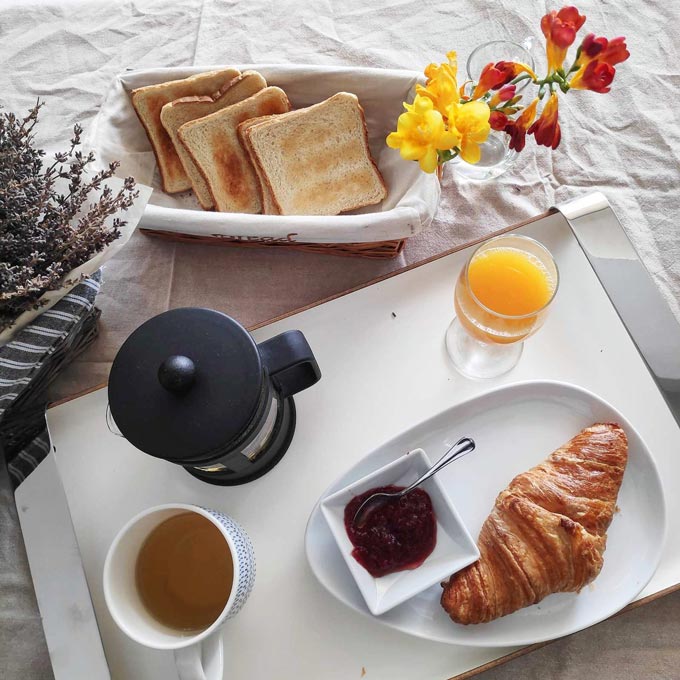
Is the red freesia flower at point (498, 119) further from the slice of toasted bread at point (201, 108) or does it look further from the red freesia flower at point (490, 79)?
the slice of toasted bread at point (201, 108)

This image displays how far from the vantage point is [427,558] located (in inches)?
34.6

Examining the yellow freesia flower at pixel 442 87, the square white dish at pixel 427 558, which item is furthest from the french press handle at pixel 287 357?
the yellow freesia flower at pixel 442 87

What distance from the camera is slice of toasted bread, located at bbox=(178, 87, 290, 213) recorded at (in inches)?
42.9

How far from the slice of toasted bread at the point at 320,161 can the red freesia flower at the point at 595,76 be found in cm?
39

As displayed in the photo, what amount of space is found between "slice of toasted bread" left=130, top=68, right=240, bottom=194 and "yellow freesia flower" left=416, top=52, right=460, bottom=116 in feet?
1.35

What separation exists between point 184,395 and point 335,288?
0.50 meters

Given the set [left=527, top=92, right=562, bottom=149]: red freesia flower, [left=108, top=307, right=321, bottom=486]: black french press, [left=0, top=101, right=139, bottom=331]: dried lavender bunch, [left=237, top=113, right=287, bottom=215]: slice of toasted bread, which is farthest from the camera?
[left=237, top=113, right=287, bottom=215]: slice of toasted bread

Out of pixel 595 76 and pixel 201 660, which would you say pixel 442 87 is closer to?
pixel 595 76

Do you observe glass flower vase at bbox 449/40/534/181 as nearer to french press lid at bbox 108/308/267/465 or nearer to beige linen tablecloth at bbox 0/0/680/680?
beige linen tablecloth at bbox 0/0/680/680

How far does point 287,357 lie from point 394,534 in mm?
332

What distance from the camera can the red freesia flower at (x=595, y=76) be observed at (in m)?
0.83

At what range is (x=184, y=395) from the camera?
2.27 ft

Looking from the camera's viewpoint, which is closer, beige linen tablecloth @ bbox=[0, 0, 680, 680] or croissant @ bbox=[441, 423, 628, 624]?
croissant @ bbox=[441, 423, 628, 624]

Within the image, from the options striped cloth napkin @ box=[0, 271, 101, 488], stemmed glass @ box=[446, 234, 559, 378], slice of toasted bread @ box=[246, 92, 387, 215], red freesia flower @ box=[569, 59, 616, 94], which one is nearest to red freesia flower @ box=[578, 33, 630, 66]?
red freesia flower @ box=[569, 59, 616, 94]
